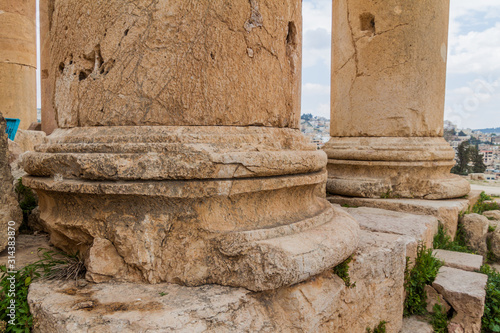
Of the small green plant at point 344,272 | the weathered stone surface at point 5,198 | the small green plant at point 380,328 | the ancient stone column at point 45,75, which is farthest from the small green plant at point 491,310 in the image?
the ancient stone column at point 45,75

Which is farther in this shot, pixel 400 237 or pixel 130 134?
pixel 400 237

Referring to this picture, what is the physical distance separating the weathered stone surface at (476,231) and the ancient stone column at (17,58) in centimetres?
1179

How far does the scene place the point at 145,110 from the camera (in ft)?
7.50

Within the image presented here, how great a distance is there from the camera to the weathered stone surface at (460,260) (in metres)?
3.57

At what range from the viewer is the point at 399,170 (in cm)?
494

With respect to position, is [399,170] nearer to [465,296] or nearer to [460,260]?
[460,260]

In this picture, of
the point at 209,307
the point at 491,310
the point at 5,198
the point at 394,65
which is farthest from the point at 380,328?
the point at 394,65

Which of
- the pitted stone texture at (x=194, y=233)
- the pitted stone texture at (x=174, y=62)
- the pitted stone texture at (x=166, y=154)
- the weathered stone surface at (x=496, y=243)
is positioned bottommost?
the weathered stone surface at (x=496, y=243)

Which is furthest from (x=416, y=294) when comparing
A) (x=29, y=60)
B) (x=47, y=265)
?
(x=29, y=60)

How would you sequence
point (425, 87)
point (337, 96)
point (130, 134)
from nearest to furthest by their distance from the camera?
point (130, 134) → point (425, 87) → point (337, 96)

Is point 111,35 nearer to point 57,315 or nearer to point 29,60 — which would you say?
point 57,315

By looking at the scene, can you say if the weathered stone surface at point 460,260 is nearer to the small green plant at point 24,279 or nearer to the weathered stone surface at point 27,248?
the small green plant at point 24,279

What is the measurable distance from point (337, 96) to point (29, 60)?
10341 millimetres

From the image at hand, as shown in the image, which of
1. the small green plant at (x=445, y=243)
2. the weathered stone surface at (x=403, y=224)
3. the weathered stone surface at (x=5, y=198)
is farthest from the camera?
the small green plant at (x=445, y=243)
